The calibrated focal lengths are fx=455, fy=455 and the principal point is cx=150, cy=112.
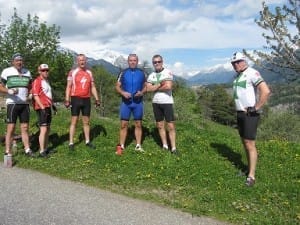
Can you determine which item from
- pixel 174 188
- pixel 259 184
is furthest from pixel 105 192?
pixel 259 184

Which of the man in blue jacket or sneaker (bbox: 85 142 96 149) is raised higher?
the man in blue jacket

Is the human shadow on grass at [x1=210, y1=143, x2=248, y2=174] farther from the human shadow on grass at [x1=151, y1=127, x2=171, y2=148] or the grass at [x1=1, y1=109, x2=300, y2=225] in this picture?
the human shadow on grass at [x1=151, y1=127, x2=171, y2=148]

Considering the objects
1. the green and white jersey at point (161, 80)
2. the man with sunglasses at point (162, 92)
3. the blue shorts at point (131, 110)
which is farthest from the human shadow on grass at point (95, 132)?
the green and white jersey at point (161, 80)

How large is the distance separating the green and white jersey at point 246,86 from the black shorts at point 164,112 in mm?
2355

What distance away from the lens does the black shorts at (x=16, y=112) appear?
403 inches

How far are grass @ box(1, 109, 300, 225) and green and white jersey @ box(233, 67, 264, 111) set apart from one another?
147 centimetres

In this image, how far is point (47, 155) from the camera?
10.7 metres

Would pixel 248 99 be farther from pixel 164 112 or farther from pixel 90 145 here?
pixel 90 145

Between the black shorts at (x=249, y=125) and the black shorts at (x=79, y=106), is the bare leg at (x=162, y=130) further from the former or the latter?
the black shorts at (x=249, y=125)

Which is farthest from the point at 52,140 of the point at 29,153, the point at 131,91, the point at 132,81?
the point at 132,81

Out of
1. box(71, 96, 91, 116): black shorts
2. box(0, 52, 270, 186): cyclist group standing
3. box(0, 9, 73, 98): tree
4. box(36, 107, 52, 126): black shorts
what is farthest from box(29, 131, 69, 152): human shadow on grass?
box(0, 9, 73, 98): tree

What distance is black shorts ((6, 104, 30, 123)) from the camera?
10227 mm

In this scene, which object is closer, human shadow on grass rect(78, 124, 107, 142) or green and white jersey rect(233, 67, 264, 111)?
green and white jersey rect(233, 67, 264, 111)

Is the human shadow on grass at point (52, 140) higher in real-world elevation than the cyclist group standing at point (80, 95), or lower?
lower
